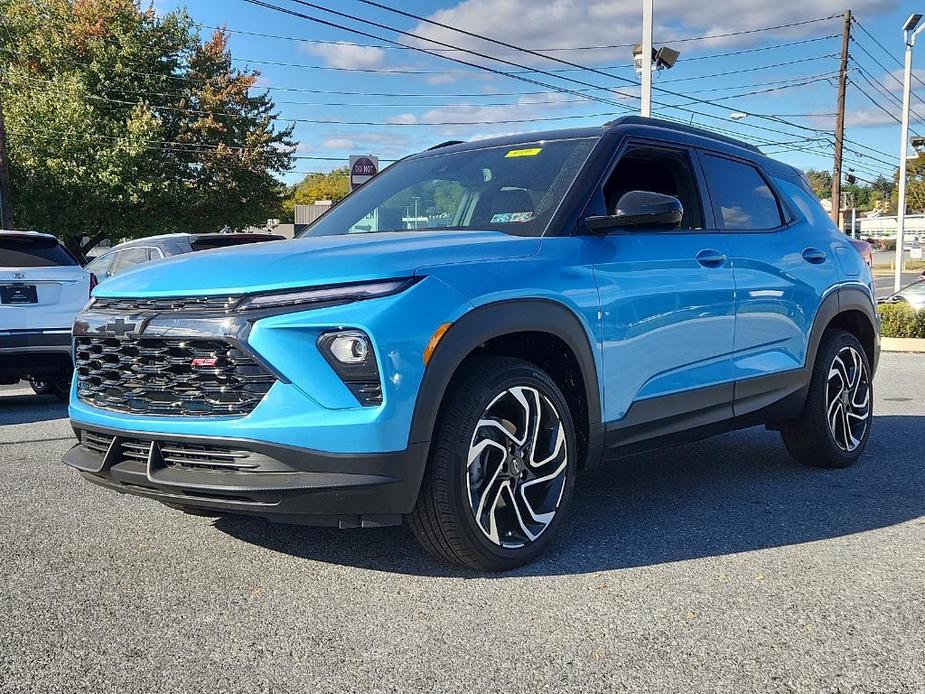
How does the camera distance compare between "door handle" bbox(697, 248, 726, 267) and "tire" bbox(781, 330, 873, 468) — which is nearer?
"door handle" bbox(697, 248, 726, 267)

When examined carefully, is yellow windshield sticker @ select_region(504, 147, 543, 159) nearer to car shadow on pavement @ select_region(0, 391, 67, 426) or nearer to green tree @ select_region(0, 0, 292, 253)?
car shadow on pavement @ select_region(0, 391, 67, 426)

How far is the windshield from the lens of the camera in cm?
427

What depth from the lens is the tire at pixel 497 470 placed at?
3469mm

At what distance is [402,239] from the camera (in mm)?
3883

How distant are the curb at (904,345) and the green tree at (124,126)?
25668 millimetres

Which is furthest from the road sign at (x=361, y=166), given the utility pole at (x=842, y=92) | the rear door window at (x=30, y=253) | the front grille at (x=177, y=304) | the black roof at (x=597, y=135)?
the utility pole at (x=842, y=92)

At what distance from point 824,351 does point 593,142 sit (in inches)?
85.4

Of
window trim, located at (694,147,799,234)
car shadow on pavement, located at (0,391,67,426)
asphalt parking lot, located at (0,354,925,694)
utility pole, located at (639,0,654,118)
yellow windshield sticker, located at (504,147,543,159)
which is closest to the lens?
asphalt parking lot, located at (0,354,925,694)

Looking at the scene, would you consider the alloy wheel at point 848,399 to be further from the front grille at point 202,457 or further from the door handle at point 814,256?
the front grille at point 202,457

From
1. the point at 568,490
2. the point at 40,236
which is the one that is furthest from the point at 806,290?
the point at 40,236

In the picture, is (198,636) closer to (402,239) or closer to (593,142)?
(402,239)

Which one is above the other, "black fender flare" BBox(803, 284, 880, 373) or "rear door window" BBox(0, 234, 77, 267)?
"rear door window" BBox(0, 234, 77, 267)

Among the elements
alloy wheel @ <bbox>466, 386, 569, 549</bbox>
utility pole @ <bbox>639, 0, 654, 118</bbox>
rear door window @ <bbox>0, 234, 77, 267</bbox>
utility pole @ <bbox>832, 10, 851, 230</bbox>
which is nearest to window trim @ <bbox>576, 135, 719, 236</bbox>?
alloy wheel @ <bbox>466, 386, 569, 549</bbox>

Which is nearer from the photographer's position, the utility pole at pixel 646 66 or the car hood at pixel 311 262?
the car hood at pixel 311 262
